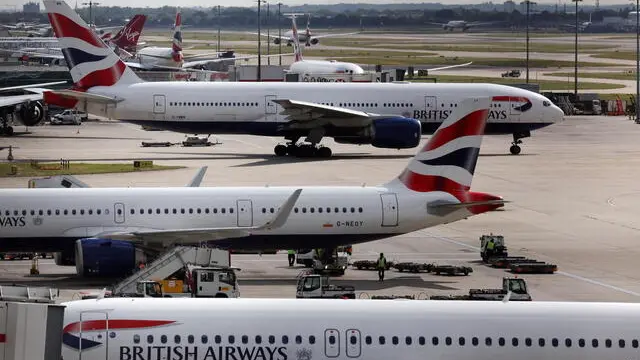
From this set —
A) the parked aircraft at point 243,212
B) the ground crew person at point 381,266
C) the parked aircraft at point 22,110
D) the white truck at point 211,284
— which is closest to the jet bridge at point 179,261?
the white truck at point 211,284

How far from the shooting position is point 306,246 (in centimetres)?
4816

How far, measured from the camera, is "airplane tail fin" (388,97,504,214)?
48562mm

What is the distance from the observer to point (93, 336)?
2652 cm

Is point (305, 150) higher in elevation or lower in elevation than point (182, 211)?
lower

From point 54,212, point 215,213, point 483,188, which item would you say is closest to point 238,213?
point 215,213

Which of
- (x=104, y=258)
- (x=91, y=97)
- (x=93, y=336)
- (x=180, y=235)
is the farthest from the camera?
(x=91, y=97)

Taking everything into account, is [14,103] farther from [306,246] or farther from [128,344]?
[128,344]

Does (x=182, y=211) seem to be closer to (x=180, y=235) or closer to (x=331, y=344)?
(x=180, y=235)

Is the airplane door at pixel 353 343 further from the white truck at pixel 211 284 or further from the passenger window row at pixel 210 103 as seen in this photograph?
the passenger window row at pixel 210 103

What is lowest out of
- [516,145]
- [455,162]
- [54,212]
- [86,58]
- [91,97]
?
[516,145]

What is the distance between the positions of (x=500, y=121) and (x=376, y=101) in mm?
8587

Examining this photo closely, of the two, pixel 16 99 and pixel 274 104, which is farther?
pixel 16 99

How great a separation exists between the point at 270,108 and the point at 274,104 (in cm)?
Answer: 41

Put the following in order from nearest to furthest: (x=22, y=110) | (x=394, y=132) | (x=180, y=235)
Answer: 1. (x=180, y=235)
2. (x=394, y=132)
3. (x=22, y=110)
